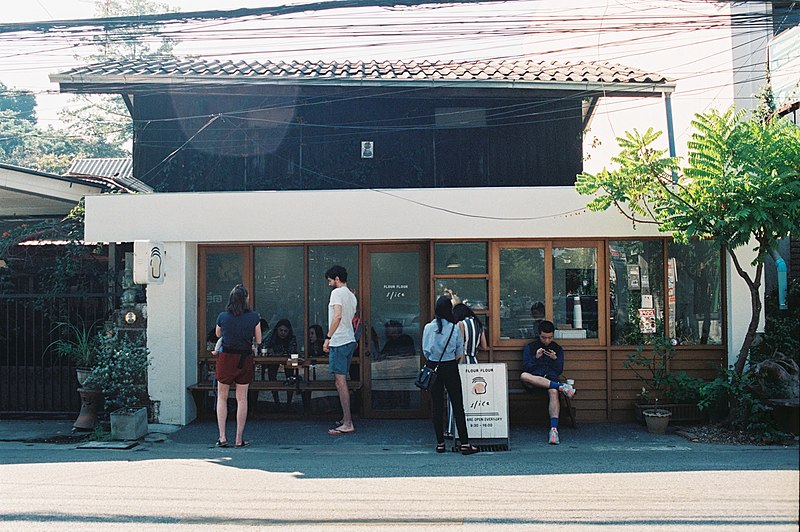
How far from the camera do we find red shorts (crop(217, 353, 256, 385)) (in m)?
9.10

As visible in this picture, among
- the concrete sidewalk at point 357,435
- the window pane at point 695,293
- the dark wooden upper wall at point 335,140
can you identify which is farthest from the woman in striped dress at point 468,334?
the dark wooden upper wall at point 335,140

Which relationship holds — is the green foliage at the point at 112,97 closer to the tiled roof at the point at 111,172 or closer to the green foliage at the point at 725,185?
the tiled roof at the point at 111,172

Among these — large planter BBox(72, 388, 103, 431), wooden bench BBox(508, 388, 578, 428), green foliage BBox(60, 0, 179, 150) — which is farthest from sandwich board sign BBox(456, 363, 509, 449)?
green foliage BBox(60, 0, 179, 150)

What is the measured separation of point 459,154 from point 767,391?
6.06m

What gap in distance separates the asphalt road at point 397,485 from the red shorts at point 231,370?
0.81m

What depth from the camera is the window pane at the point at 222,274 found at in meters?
11.0

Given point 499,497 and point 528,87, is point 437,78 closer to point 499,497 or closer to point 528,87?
point 528,87

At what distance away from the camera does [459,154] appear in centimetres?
1323

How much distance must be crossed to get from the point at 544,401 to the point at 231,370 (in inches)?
155

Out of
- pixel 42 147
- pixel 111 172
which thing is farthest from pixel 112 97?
pixel 42 147

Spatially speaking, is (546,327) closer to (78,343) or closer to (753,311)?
(753,311)

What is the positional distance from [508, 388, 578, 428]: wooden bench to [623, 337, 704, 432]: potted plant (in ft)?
2.81

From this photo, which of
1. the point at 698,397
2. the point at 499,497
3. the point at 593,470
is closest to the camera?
the point at 499,497

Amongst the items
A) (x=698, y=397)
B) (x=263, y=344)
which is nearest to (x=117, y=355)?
(x=263, y=344)
